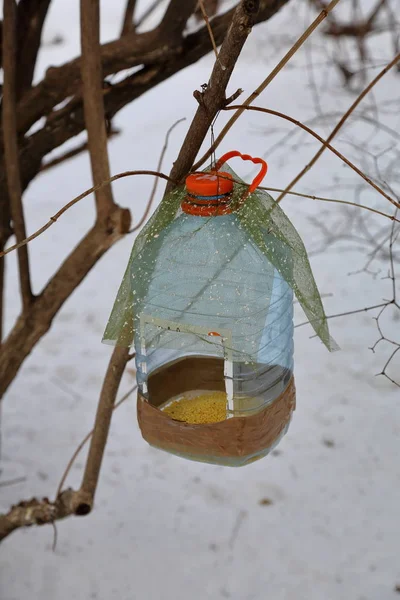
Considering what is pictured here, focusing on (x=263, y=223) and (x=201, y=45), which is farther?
(x=201, y=45)

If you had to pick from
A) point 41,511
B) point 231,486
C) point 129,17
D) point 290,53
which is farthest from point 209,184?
point 231,486

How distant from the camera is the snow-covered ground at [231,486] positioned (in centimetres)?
174

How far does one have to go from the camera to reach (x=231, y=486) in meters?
2.06

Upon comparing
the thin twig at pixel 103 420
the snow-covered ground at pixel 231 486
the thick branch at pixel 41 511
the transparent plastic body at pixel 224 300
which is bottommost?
the snow-covered ground at pixel 231 486

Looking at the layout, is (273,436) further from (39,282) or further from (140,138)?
(140,138)

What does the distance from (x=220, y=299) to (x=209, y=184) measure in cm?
23

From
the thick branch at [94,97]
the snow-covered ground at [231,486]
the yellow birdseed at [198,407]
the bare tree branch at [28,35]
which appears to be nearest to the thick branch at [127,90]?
the bare tree branch at [28,35]

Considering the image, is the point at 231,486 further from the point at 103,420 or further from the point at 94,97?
the point at 94,97

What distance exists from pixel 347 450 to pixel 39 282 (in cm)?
189

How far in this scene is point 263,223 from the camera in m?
0.84

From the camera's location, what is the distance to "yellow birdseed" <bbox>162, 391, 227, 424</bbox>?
1.02 meters

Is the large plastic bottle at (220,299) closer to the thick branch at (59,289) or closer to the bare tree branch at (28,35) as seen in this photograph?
the thick branch at (59,289)

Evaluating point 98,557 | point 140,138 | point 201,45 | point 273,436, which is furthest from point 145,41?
point 140,138

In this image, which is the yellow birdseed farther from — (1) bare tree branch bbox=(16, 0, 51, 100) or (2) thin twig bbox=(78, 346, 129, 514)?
(1) bare tree branch bbox=(16, 0, 51, 100)
